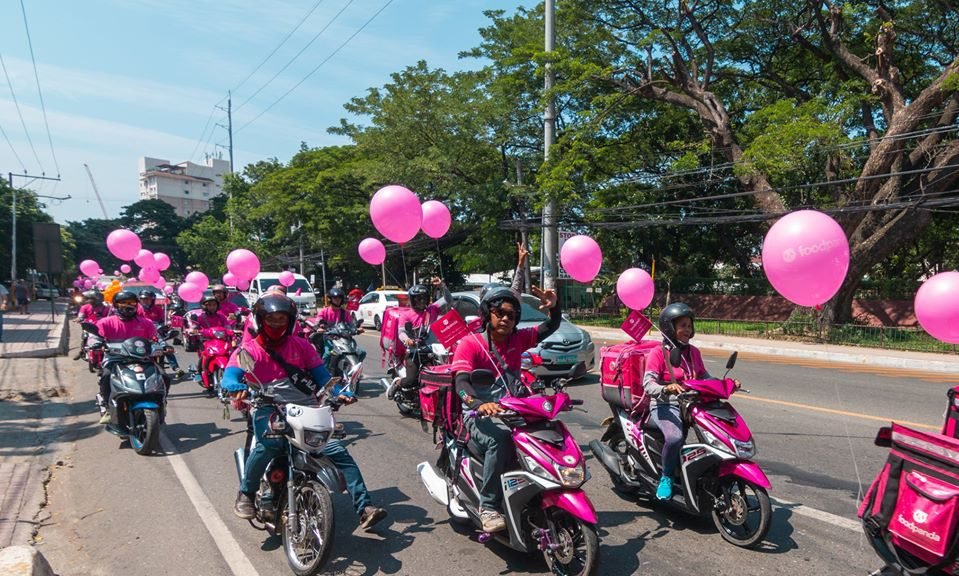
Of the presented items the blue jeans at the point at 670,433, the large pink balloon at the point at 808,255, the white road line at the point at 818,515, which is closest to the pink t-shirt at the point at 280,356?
the blue jeans at the point at 670,433

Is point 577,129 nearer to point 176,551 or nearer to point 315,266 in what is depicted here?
point 176,551

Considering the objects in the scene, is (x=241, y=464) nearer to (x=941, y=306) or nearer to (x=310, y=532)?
(x=310, y=532)

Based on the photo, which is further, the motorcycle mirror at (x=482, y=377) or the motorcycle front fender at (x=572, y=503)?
the motorcycle mirror at (x=482, y=377)

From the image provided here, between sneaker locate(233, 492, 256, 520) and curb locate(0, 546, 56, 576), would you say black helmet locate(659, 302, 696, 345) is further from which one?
curb locate(0, 546, 56, 576)

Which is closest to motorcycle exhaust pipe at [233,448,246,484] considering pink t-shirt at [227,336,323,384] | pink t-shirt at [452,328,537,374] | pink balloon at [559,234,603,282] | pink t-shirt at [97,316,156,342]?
pink t-shirt at [227,336,323,384]

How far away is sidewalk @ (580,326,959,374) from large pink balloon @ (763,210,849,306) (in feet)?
35.7

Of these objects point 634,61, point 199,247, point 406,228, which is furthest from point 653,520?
point 199,247

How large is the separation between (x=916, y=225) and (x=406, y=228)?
17676mm

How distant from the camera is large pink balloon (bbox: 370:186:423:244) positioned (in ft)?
28.3

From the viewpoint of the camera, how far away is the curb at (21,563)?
11.0 ft

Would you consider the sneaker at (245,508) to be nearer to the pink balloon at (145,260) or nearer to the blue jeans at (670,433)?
the blue jeans at (670,433)

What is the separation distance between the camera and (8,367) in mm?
13773

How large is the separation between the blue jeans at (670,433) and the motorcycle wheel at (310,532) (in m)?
2.28

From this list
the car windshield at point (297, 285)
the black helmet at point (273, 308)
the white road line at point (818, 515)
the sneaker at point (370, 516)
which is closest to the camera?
the sneaker at point (370, 516)
